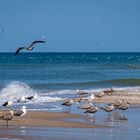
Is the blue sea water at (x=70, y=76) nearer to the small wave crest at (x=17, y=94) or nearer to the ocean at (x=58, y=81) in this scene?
the ocean at (x=58, y=81)

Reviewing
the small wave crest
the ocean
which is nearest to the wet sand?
the ocean

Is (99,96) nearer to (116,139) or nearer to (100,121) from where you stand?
(100,121)

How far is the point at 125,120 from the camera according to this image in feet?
72.9

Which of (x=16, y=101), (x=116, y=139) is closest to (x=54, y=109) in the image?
(x=16, y=101)

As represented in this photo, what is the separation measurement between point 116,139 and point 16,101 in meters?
13.2

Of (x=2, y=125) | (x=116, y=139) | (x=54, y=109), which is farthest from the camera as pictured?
(x=54, y=109)

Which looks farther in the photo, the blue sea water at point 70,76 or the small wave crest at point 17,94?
the blue sea water at point 70,76

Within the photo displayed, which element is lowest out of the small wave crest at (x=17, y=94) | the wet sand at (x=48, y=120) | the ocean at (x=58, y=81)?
the wet sand at (x=48, y=120)

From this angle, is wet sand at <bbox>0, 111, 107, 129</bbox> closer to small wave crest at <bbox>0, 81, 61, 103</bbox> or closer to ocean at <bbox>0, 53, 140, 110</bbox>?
ocean at <bbox>0, 53, 140, 110</bbox>

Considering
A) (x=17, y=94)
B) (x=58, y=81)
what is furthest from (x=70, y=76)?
(x=17, y=94)

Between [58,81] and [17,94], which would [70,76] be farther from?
[17,94]

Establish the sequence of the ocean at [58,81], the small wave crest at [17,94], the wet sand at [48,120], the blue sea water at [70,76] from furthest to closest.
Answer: the blue sea water at [70,76] < the ocean at [58,81] < the small wave crest at [17,94] < the wet sand at [48,120]

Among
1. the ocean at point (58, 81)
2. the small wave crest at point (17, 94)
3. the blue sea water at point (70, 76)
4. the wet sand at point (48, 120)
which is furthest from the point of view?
the blue sea water at point (70, 76)

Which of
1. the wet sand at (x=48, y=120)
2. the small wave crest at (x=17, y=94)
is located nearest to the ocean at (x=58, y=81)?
the small wave crest at (x=17, y=94)
